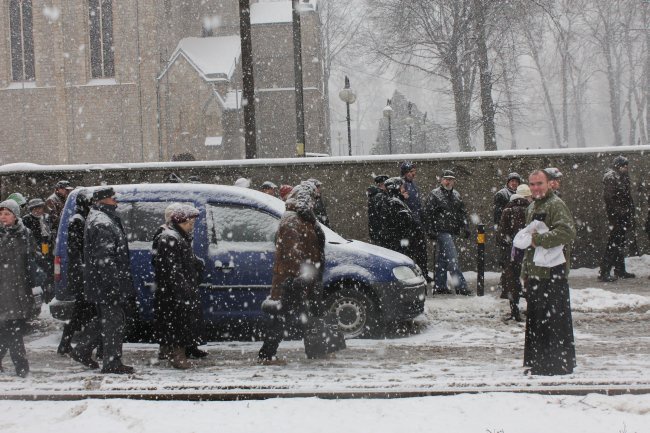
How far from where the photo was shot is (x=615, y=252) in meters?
12.2

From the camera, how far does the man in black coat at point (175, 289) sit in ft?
22.2

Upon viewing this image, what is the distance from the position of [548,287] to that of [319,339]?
2241 millimetres

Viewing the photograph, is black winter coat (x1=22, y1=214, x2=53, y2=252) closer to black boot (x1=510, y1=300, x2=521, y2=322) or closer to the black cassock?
black boot (x1=510, y1=300, x2=521, y2=322)

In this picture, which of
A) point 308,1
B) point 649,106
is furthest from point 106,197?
point 649,106

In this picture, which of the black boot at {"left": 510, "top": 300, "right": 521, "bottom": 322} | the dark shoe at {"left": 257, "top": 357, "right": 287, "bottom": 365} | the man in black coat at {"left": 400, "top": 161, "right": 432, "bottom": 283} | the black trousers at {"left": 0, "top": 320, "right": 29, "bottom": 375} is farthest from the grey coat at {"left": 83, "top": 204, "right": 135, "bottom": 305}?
the man in black coat at {"left": 400, "top": 161, "right": 432, "bottom": 283}

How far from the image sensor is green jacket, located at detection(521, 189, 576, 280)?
19.1 feet

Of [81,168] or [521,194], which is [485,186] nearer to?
[521,194]

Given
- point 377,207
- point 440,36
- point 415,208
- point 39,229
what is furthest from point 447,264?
point 440,36

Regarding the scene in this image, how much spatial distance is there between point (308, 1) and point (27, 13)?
1770 cm

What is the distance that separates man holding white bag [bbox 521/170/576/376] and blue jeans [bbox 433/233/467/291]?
16.1 ft

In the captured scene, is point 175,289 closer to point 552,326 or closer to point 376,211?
point 552,326

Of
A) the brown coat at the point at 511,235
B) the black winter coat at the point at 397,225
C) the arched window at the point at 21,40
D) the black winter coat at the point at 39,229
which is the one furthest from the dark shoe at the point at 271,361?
the arched window at the point at 21,40

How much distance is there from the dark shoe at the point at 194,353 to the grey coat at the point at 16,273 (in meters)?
1.58

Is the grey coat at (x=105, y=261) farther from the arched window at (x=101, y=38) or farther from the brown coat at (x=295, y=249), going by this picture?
the arched window at (x=101, y=38)
